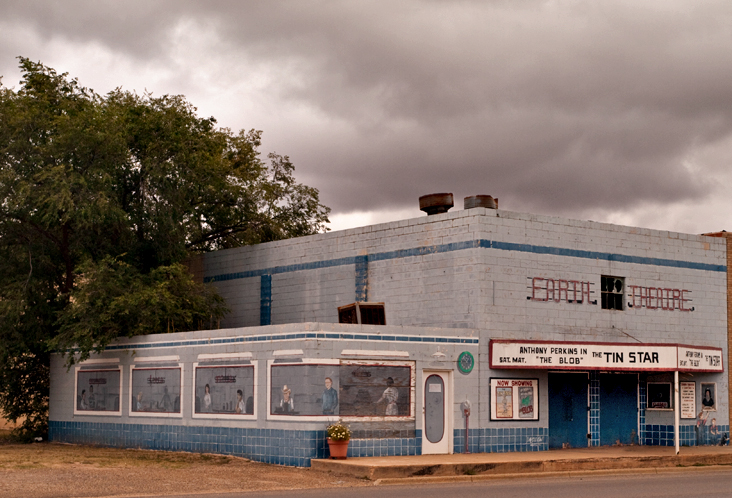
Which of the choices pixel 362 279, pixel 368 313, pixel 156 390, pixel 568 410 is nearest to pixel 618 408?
pixel 568 410

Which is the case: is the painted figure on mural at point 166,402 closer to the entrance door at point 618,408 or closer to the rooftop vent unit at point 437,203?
the rooftop vent unit at point 437,203

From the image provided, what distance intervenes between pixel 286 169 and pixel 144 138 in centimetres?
1482

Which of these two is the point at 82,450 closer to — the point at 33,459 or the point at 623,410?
the point at 33,459

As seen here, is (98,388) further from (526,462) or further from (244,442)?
(526,462)

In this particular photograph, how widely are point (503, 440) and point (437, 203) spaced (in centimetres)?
734

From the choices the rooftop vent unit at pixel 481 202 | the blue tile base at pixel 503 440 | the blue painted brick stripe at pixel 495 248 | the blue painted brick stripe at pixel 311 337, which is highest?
the rooftop vent unit at pixel 481 202

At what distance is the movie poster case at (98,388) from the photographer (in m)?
27.8

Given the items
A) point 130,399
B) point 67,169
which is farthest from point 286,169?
point 130,399

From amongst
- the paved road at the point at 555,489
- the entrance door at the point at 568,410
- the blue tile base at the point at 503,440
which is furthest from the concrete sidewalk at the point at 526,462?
the paved road at the point at 555,489

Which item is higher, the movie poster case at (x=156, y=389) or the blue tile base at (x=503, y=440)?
the movie poster case at (x=156, y=389)

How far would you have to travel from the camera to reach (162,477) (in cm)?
1914

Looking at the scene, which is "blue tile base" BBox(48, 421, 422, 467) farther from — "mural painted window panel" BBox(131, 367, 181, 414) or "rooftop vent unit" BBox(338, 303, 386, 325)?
"rooftop vent unit" BBox(338, 303, 386, 325)

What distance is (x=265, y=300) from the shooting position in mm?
Answer: 32719

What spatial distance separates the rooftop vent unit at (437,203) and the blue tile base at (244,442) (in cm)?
766
